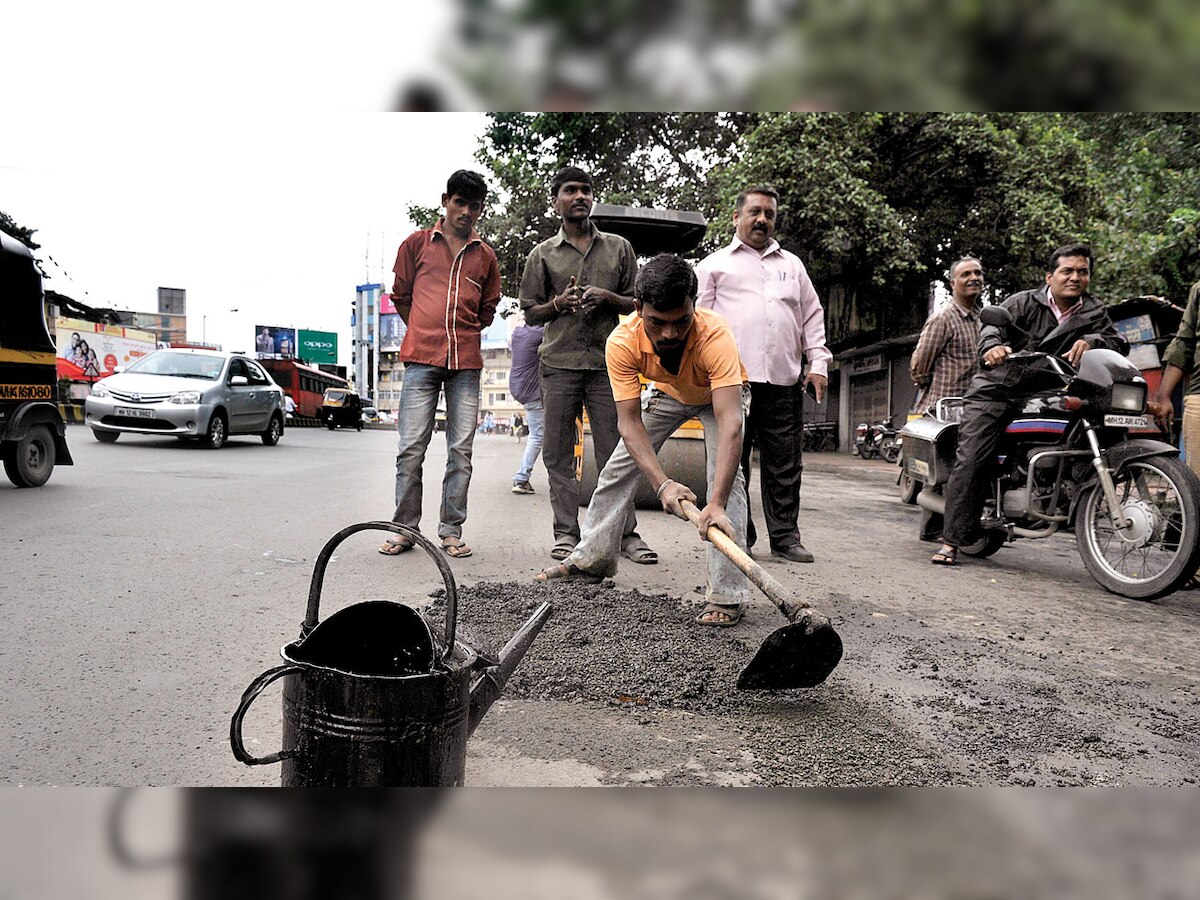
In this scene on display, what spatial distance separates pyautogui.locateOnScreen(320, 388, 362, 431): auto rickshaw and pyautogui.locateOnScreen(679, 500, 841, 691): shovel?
71.7ft

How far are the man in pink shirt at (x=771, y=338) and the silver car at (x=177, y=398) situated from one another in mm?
8697

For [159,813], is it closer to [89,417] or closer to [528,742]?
[528,742]

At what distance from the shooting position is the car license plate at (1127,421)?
177 inches

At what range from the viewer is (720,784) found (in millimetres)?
2137

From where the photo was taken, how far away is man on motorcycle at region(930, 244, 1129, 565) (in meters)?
4.89

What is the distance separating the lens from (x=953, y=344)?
651 cm

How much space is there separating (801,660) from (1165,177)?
37.7 feet

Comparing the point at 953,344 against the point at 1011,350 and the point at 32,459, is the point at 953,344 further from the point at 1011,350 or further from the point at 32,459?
the point at 32,459

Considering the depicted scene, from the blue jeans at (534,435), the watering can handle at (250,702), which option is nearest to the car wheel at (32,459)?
the blue jeans at (534,435)

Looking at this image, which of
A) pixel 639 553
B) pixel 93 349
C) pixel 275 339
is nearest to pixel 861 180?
pixel 275 339

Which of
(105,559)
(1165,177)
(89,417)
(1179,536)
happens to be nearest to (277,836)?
(105,559)

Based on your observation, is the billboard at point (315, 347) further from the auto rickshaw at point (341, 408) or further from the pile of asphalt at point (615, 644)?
the pile of asphalt at point (615, 644)

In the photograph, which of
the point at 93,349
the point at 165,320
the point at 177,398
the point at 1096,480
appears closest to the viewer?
the point at 1096,480

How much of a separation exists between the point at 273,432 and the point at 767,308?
36.1 ft
